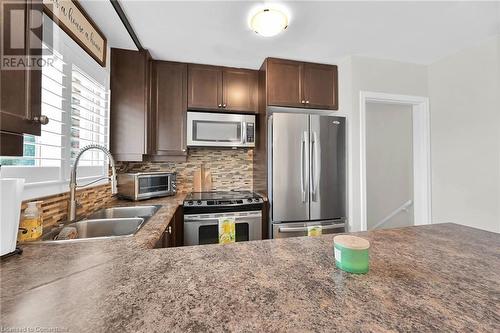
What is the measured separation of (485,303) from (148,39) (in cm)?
254

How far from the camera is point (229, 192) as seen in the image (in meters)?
2.60

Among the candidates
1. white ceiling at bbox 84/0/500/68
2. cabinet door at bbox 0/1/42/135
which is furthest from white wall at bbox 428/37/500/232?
cabinet door at bbox 0/1/42/135

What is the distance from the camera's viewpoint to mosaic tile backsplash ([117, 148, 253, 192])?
8.46 ft

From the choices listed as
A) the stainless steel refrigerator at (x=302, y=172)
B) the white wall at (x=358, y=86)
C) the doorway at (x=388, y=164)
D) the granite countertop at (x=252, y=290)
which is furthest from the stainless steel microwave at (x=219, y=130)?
the doorway at (x=388, y=164)

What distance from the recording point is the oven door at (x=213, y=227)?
1.95 meters

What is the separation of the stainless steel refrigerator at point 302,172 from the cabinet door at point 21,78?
1667 millimetres

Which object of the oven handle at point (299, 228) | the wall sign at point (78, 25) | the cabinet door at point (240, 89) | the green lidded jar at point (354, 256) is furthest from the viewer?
the cabinet door at point (240, 89)

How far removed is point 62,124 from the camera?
4.39 feet

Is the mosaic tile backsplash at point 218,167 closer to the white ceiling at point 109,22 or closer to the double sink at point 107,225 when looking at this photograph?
the double sink at point 107,225

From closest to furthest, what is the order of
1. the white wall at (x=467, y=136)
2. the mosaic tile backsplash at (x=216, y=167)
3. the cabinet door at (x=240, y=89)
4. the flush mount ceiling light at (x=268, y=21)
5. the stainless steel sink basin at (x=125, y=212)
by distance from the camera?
the flush mount ceiling light at (x=268, y=21), the stainless steel sink basin at (x=125, y=212), the white wall at (x=467, y=136), the cabinet door at (x=240, y=89), the mosaic tile backsplash at (x=216, y=167)

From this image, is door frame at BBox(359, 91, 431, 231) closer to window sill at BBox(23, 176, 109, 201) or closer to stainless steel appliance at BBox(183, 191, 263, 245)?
stainless steel appliance at BBox(183, 191, 263, 245)

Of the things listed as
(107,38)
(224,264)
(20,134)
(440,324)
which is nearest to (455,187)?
(440,324)

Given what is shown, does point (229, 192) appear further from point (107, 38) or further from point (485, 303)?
point (485, 303)

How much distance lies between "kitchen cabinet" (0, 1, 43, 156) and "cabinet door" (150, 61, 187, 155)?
58.7 inches
